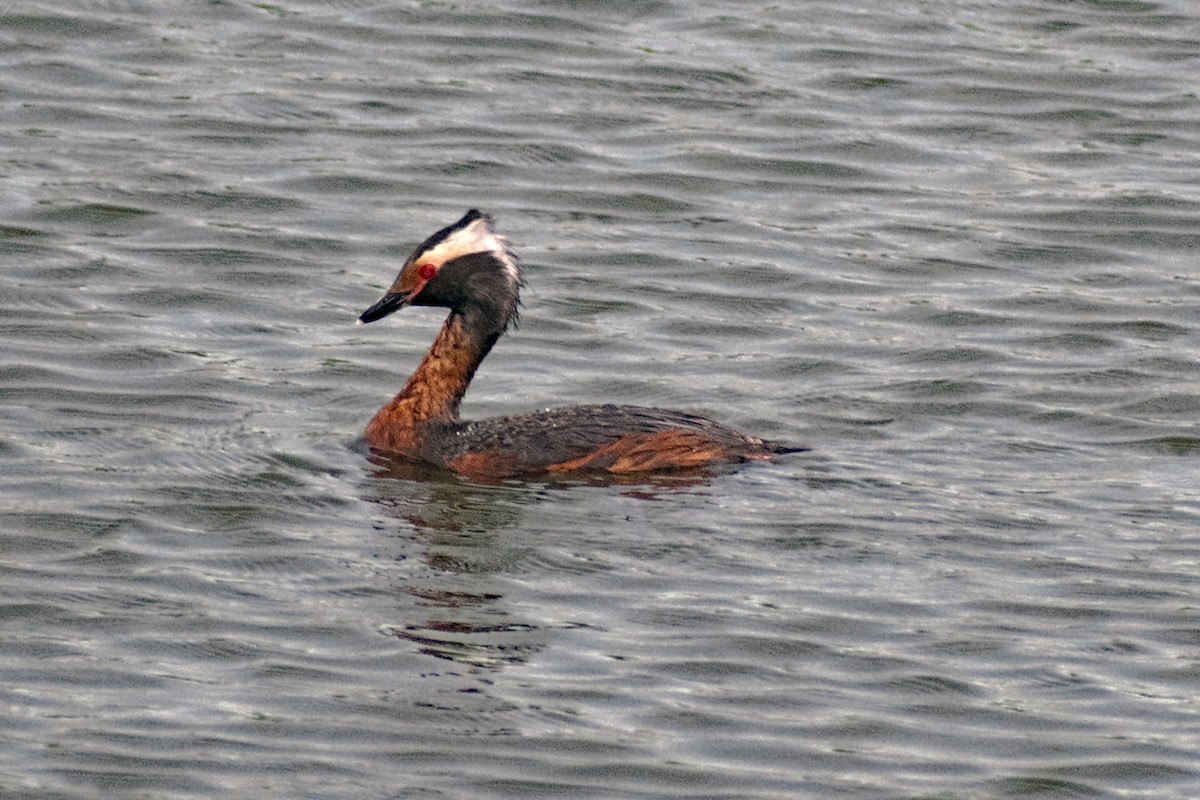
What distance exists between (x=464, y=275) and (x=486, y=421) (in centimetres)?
79

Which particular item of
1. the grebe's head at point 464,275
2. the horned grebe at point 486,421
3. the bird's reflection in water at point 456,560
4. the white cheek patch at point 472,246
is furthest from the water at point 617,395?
the white cheek patch at point 472,246

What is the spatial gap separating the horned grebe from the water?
26cm

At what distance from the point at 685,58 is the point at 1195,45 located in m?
4.24

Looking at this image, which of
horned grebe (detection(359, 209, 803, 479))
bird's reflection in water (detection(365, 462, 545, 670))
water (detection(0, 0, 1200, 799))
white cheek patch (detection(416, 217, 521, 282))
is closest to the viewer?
water (detection(0, 0, 1200, 799))

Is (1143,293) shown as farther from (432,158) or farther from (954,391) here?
(432,158)

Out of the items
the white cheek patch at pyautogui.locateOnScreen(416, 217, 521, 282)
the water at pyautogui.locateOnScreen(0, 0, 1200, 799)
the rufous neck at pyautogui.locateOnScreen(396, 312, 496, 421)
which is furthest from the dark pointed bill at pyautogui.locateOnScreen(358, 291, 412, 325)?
the water at pyautogui.locateOnScreen(0, 0, 1200, 799)

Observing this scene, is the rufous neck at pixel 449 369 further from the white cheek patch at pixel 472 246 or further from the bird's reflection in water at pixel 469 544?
the bird's reflection in water at pixel 469 544

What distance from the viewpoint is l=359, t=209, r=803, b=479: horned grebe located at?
11.4 m

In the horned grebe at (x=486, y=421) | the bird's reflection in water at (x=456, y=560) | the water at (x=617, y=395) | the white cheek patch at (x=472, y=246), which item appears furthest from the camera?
the white cheek patch at (x=472, y=246)

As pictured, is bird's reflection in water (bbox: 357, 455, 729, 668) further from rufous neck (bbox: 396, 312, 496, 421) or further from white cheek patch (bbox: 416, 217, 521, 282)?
white cheek patch (bbox: 416, 217, 521, 282)

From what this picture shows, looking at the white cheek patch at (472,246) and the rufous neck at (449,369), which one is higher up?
the white cheek patch at (472,246)

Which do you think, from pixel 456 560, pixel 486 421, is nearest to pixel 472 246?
pixel 486 421

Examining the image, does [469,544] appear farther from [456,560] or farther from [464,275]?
[464,275]

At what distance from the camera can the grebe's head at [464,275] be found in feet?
39.4
